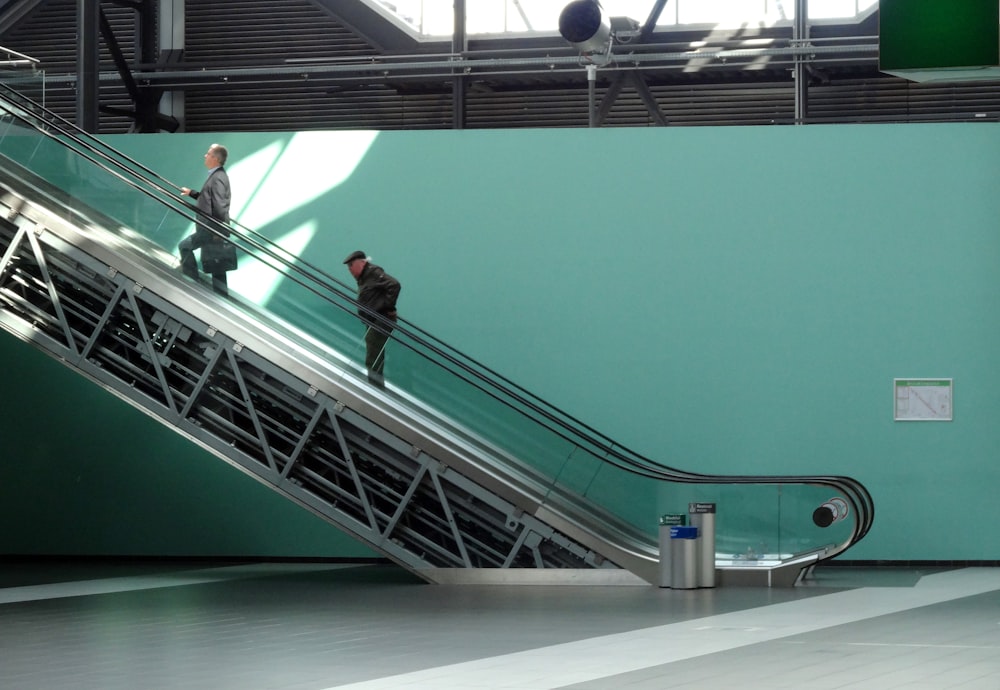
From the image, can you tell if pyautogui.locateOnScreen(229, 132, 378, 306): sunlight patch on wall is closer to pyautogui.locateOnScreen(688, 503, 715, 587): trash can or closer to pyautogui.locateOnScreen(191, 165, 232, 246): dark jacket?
pyautogui.locateOnScreen(191, 165, 232, 246): dark jacket

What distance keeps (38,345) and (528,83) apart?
9.98 m

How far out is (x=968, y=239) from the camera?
53.1 ft

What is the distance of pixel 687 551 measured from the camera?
13.5 metres

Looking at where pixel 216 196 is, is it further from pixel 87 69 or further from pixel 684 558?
pixel 684 558

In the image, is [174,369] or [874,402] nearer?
[174,369]

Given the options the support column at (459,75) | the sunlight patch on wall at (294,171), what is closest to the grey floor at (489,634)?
the sunlight patch on wall at (294,171)

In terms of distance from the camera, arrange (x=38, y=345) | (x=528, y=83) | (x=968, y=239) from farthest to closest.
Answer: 1. (x=528, y=83)
2. (x=968, y=239)
3. (x=38, y=345)

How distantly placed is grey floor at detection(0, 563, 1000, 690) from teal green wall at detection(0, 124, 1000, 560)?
1868mm

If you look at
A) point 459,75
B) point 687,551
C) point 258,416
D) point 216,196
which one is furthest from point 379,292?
point 459,75

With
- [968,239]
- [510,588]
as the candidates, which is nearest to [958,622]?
[510,588]

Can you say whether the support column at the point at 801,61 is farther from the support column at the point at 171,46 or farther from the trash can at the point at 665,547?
the support column at the point at 171,46

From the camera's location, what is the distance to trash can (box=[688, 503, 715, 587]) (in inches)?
534

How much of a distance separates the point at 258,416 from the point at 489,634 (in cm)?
419

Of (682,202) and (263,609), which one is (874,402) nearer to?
(682,202)
